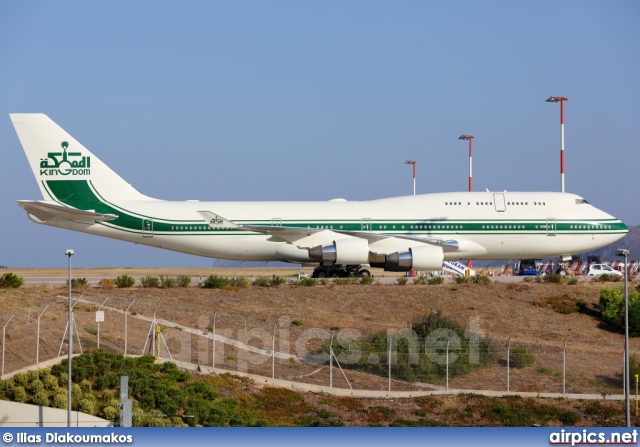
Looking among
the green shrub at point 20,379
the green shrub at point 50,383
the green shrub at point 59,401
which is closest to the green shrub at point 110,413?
the green shrub at point 59,401

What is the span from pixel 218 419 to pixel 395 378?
29.1 feet

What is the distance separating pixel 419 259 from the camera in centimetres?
4425

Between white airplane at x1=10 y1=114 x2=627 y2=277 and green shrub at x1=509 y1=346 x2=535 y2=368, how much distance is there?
43.8 ft

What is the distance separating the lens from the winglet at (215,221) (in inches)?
1775

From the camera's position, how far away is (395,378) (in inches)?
1222

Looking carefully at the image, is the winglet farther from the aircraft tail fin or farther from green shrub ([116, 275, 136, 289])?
green shrub ([116, 275, 136, 289])

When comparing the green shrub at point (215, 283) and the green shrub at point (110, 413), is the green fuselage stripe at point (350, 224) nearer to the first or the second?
the green shrub at point (215, 283)

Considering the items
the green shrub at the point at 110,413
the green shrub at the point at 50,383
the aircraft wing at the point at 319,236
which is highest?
the aircraft wing at the point at 319,236

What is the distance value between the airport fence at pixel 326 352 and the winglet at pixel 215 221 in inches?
355

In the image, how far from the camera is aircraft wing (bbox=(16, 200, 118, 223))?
146 ft

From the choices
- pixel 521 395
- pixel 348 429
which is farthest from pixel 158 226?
pixel 348 429

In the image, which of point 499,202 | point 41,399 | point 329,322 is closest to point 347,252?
point 329,322

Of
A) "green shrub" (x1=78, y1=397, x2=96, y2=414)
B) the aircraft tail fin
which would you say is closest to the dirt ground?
"green shrub" (x1=78, y1=397, x2=96, y2=414)

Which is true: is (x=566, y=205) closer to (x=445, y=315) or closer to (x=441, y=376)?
(x=445, y=315)
